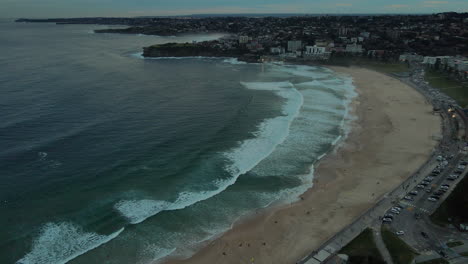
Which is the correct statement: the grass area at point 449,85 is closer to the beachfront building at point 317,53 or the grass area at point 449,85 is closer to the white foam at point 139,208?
the beachfront building at point 317,53

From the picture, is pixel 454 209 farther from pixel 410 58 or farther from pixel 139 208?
pixel 410 58

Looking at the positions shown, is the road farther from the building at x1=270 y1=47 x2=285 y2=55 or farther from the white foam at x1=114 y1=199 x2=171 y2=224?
the building at x1=270 y1=47 x2=285 y2=55

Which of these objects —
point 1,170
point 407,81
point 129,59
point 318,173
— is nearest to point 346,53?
point 407,81

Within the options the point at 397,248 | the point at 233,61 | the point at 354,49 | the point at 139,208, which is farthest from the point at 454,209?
the point at 354,49

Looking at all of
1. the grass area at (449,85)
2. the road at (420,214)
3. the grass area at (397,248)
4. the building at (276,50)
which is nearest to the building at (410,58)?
the grass area at (449,85)

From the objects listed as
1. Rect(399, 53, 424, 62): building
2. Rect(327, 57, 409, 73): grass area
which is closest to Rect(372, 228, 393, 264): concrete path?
Rect(327, 57, 409, 73): grass area

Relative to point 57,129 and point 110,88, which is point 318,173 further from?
point 110,88

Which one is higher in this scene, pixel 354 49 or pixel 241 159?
pixel 354 49

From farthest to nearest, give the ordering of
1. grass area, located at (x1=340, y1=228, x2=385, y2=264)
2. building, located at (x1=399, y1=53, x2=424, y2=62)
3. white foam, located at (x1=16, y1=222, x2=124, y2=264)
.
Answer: building, located at (x1=399, y1=53, x2=424, y2=62)
white foam, located at (x1=16, y1=222, x2=124, y2=264)
grass area, located at (x1=340, y1=228, x2=385, y2=264)
